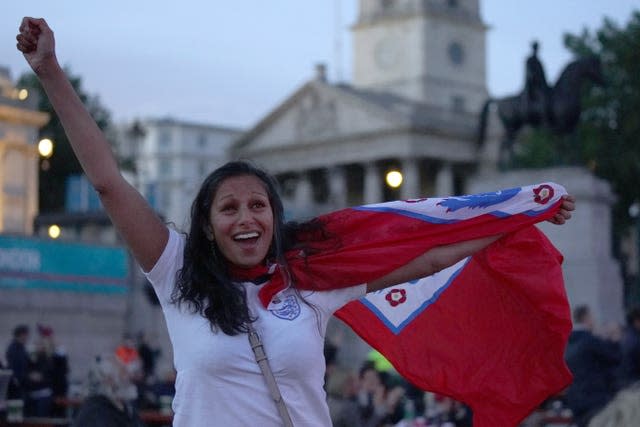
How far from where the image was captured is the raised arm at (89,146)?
374cm

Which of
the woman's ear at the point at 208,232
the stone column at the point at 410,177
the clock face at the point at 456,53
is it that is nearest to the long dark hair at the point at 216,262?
the woman's ear at the point at 208,232

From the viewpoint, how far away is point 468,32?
97.9 metres

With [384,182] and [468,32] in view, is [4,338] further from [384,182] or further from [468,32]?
[468,32]

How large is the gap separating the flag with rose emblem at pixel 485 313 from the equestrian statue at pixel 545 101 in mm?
18895

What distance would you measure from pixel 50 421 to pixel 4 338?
17.7 metres

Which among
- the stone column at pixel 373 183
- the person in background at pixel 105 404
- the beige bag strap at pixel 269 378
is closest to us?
the beige bag strap at pixel 269 378

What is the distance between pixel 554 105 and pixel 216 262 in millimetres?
20382

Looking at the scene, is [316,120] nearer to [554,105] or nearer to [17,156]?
[17,156]

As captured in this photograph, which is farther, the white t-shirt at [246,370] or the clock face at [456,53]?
the clock face at [456,53]

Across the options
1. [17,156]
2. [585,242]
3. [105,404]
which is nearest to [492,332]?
[105,404]

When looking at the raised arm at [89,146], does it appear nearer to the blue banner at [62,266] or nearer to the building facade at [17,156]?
the blue banner at [62,266]

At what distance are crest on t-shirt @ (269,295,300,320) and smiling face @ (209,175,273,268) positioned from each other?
0.13 meters

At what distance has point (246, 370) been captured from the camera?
12.0ft

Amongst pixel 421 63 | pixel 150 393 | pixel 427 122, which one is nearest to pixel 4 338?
pixel 150 393
